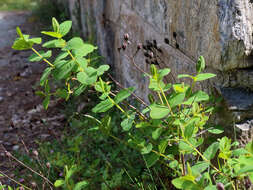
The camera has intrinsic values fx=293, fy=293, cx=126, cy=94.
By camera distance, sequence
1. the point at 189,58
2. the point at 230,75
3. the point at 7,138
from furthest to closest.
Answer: the point at 7,138 → the point at 189,58 → the point at 230,75

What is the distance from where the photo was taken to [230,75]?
58.7 inches

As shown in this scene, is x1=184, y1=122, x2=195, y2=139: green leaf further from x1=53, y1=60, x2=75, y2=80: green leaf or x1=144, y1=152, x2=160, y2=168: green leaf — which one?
x1=53, y1=60, x2=75, y2=80: green leaf

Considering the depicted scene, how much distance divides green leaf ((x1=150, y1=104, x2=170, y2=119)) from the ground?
107 centimetres

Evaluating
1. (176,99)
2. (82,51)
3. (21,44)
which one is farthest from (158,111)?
(21,44)

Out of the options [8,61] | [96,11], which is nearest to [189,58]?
[96,11]

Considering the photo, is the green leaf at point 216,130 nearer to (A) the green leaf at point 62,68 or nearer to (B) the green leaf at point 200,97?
(B) the green leaf at point 200,97

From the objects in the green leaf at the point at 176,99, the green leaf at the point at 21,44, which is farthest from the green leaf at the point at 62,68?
the green leaf at the point at 176,99

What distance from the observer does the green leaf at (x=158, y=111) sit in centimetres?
122

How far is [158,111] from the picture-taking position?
49.7 inches

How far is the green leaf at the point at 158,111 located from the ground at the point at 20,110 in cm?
107

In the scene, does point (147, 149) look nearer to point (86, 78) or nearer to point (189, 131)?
point (189, 131)

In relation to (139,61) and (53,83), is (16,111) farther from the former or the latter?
(139,61)

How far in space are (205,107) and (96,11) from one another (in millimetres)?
Answer: 2574

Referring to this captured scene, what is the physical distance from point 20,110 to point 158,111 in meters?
2.99
